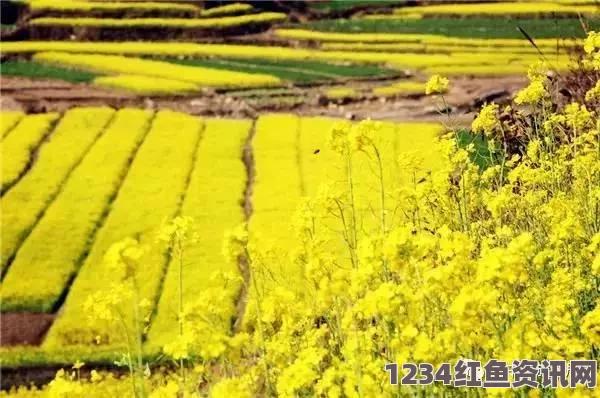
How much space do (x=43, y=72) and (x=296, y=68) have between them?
43.8ft

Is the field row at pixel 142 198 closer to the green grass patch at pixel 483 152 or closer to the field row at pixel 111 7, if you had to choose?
the green grass patch at pixel 483 152

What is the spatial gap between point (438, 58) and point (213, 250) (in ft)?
91.7

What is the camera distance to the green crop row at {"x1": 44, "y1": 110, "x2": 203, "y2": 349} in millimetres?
18312

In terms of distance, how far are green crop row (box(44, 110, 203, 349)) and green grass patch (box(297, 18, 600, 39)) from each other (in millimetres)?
23000

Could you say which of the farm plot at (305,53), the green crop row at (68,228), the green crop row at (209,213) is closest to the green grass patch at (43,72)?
the farm plot at (305,53)

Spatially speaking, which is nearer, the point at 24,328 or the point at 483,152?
the point at 483,152

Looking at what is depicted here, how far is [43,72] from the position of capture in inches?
1833

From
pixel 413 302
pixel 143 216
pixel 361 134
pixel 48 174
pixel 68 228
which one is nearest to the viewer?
pixel 413 302

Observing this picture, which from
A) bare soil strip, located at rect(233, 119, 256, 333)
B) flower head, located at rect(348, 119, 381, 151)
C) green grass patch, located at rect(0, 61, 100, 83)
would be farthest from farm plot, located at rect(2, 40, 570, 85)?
flower head, located at rect(348, 119, 381, 151)

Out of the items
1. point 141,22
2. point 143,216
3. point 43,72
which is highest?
point 141,22

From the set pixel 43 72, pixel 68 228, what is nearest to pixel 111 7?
pixel 43 72

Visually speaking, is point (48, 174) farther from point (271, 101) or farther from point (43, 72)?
point (43, 72)

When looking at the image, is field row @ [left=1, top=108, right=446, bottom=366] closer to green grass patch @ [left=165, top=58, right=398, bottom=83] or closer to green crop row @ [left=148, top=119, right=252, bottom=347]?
green crop row @ [left=148, top=119, right=252, bottom=347]

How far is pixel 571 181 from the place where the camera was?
28.0 feet
